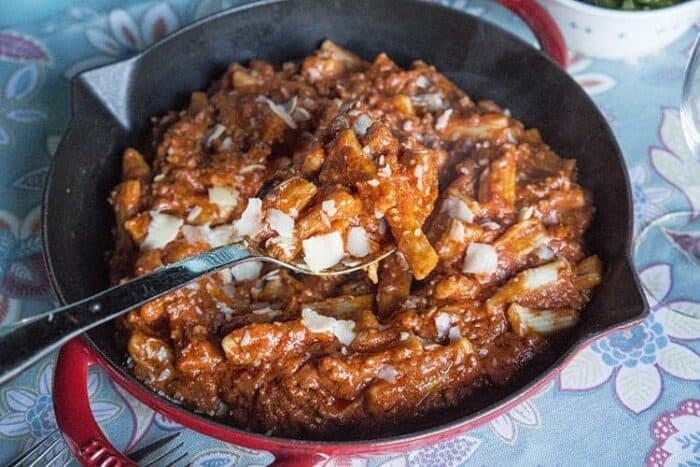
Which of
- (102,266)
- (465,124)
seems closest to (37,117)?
(102,266)

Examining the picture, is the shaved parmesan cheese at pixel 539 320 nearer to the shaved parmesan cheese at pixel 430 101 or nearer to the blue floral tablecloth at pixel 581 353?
the blue floral tablecloth at pixel 581 353

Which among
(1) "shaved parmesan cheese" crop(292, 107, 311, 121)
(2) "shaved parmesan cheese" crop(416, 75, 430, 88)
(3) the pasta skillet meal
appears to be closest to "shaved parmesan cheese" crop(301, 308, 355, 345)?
(3) the pasta skillet meal

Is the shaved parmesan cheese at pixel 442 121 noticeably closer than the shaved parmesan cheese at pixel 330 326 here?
No

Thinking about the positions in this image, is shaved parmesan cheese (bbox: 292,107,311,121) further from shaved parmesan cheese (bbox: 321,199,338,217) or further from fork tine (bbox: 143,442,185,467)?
fork tine (bbox: 143,442,185,467)

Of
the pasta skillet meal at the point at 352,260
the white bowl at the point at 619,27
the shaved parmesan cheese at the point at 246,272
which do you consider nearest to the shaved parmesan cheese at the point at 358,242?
the pasta skillet meal at the point at 352,260

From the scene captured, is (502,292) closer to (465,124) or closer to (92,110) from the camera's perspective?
(465,124)

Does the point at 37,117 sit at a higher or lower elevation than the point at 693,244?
higher

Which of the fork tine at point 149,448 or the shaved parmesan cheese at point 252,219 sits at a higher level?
the shaved parmesan cheese at point 252,219
